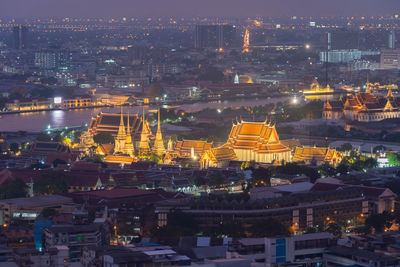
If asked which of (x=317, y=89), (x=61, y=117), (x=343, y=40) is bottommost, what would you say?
(x=61, y=117)

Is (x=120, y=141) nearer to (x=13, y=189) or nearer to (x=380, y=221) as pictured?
(x=13, y=189)

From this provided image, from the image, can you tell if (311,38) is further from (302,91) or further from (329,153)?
(329,153)

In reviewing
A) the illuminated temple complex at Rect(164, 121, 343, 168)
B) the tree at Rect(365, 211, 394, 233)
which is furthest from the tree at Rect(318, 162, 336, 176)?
the tree at Rect(365, 211, 394, 233)

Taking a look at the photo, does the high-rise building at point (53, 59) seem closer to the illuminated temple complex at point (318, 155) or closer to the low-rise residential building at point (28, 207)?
the illuminated temple complex at point (318, 155)

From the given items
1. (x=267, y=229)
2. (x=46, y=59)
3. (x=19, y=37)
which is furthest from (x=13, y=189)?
(x=19, y=37)

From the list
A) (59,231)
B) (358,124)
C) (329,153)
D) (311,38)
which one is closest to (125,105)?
(358,124)

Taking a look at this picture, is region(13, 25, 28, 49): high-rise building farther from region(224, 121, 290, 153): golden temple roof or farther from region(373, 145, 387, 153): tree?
region(224, 121, 290, 153): golden temple roof
